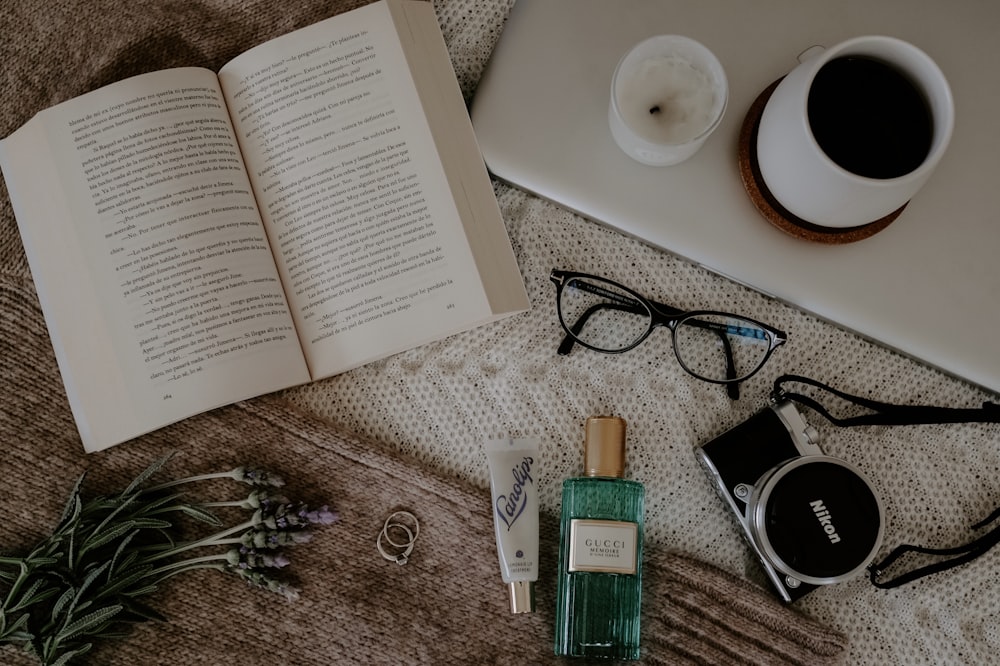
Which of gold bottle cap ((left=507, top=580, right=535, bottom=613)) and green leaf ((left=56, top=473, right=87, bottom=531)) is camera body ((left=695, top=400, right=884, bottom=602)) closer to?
gold bottle cap ((left=507, top=580, right=535, bottom=613))

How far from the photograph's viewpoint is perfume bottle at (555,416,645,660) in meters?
0.59

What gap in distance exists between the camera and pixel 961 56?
538 millimetres

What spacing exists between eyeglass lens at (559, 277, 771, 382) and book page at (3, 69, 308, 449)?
26 centimetres

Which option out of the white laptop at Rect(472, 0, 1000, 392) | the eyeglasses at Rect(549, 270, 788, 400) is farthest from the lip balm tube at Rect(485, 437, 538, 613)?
the white laptop at Rect(472, 0, 1000, 392)

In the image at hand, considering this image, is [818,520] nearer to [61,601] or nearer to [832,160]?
[832,160]

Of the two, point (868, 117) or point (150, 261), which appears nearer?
point (868, 117)

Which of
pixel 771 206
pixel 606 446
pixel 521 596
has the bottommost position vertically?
pixel 521 596

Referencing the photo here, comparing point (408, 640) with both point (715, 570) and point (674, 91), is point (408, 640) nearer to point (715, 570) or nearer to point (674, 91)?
point (715, 570)

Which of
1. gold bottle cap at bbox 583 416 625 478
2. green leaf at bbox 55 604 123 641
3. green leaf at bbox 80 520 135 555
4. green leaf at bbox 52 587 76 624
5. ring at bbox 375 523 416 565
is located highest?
green leaf at bbox 80 520 135 555

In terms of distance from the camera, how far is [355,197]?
65 centimetres

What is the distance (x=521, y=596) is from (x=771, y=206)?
1.24 ft

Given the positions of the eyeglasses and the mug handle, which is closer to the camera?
the mug handle

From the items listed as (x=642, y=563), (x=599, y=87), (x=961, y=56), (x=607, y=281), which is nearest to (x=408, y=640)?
(x=642, y=563)

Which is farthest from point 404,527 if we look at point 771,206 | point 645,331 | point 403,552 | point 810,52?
point 810,52
